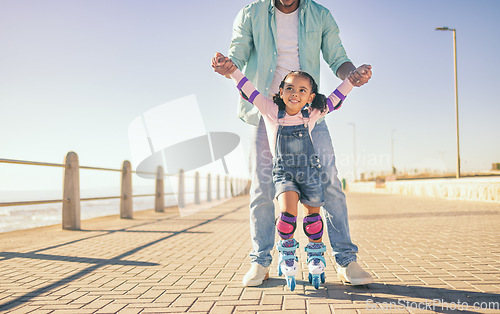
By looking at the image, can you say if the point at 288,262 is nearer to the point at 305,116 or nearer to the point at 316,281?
the point at 316,281

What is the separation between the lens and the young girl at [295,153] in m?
2.84

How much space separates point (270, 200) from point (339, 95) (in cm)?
94

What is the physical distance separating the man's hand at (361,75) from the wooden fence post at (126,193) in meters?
7.68

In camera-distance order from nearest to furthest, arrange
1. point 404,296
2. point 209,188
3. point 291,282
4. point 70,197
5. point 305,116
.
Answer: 1. point 404,296
2. point 291,282
3. point 305,116
4. point 70,197
5. point 209,188

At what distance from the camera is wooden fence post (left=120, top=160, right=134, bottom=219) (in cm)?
974

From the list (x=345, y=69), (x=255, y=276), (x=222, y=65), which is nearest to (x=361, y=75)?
(x=345, y=69)

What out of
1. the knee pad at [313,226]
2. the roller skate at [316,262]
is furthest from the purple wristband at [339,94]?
the roller skate at [316,262]

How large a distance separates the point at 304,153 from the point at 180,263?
6.07 ft

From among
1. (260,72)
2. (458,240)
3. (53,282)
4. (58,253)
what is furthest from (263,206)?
(458,240)

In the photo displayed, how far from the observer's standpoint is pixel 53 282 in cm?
331

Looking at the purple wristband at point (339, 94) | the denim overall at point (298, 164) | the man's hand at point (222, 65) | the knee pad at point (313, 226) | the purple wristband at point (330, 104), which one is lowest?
the knee pad at point (313, 226)

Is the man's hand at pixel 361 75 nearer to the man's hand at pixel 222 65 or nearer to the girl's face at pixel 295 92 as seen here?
the girl's face at pixel 295 92

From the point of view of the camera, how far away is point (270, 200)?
322 cm

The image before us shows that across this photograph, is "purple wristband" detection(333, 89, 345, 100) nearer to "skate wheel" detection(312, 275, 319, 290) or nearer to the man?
the man
